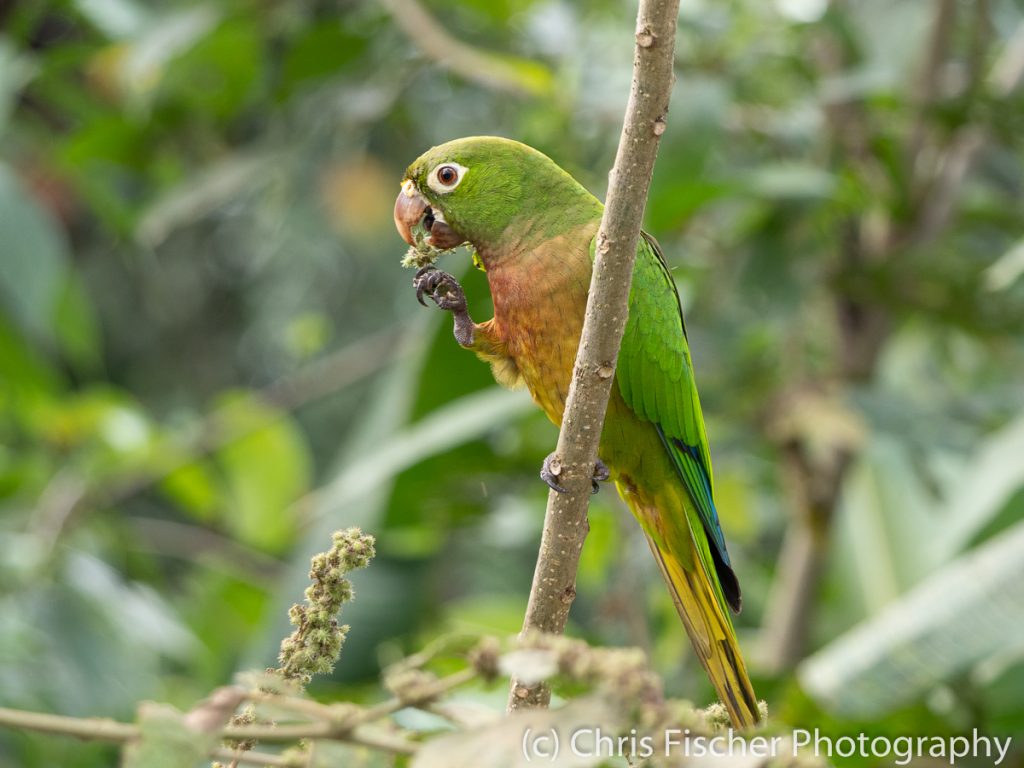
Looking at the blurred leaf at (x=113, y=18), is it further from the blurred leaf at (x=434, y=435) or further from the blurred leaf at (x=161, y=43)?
the blurred leaf at (x=434, y=435)

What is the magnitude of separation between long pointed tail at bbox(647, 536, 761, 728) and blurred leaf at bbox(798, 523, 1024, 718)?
19.9 inches

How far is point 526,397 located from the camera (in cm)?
288

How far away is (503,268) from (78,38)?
4483 mm

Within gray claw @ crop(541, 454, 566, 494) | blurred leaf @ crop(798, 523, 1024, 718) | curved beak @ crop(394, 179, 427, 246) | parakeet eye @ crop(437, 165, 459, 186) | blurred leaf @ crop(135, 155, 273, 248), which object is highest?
blurred leaf @ crop(135, 155, 273, 248)

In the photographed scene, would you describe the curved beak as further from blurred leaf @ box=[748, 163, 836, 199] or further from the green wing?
blurred leaf @ box=[748, 163, 836, 199]

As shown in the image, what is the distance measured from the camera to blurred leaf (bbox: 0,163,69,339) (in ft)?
10.1

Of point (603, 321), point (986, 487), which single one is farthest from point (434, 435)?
point (603, 321)

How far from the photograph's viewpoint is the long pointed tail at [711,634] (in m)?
1.66

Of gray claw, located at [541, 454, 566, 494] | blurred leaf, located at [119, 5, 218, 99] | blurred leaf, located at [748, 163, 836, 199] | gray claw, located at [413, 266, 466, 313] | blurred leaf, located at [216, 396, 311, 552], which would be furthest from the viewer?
blurred leaf, located at [216, 396, 311, 552]

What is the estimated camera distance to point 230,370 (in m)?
A: 6.95

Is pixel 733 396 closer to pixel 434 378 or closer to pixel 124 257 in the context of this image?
pixel 434 378

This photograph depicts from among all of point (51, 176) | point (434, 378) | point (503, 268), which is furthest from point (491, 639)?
point (51, 176)

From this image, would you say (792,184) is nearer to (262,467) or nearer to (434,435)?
(434,435)

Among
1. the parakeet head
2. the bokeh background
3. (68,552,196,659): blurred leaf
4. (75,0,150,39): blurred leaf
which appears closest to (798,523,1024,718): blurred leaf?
the bokeh background
